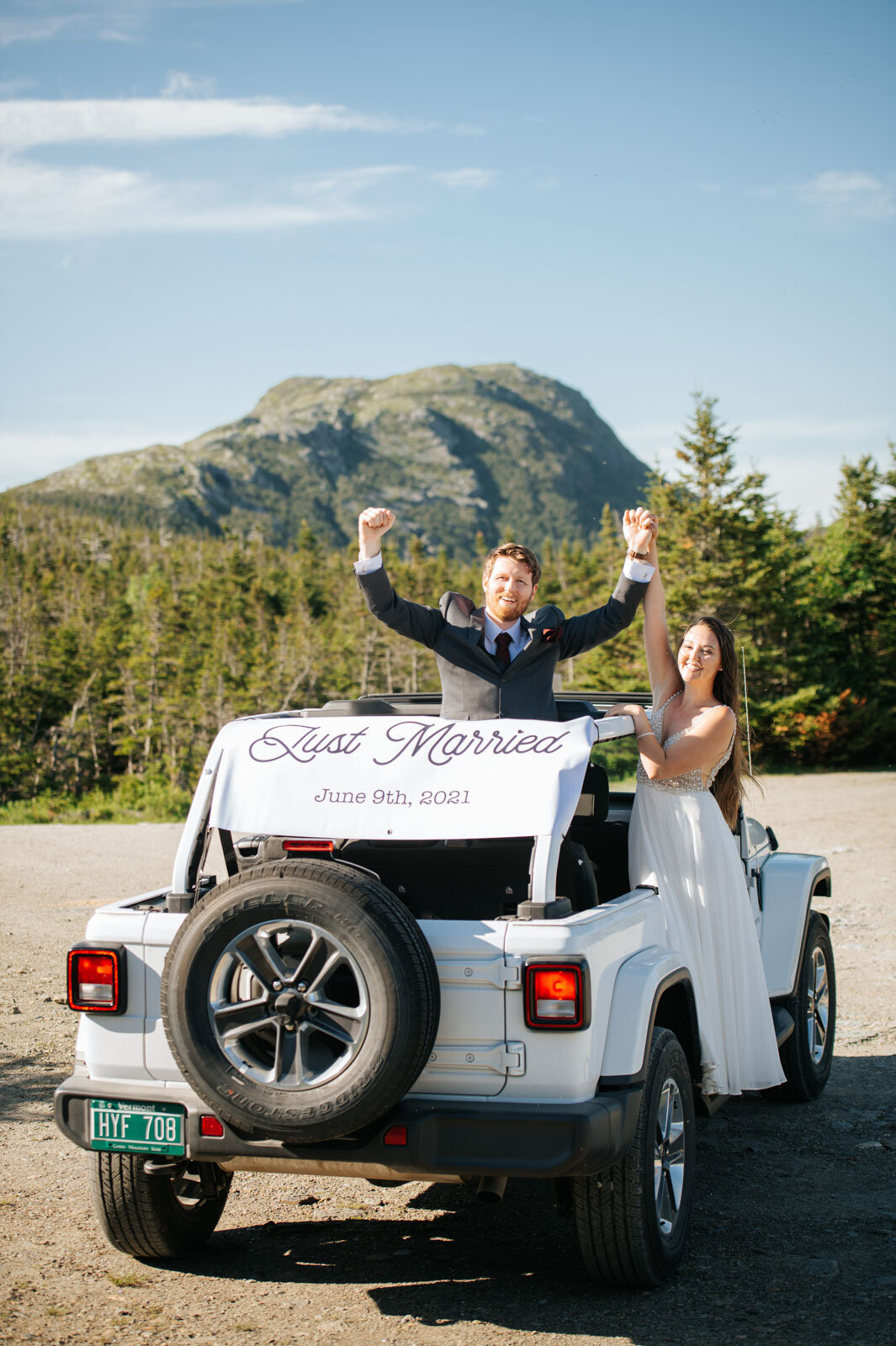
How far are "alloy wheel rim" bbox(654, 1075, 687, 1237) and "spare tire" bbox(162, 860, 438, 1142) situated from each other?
1.08 metres

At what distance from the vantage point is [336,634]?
79.0 meters

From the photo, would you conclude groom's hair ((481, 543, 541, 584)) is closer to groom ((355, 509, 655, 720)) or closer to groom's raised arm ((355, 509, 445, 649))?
groom ((355, 509, 655, 720))

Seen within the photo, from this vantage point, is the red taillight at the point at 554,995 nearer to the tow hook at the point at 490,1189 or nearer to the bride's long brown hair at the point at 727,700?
the tow hook at the point at 490,1189

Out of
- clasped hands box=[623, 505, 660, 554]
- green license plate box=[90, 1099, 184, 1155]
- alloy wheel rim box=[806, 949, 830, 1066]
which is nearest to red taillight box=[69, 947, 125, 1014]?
green license plate box=[90, 1099, 184, 1155]

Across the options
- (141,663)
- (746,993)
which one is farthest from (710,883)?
(141,663)

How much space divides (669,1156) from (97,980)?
2.03m

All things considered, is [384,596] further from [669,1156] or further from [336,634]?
[336,634]

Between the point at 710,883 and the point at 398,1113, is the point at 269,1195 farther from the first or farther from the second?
the point at 710,883

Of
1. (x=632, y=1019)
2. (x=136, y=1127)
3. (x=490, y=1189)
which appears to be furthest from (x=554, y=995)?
(x=136, y=1127)

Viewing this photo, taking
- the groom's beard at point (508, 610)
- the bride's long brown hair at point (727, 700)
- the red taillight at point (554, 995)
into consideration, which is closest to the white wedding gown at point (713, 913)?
the bride's long brown hair at point (727, 700)

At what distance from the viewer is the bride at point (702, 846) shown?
16.1 feet

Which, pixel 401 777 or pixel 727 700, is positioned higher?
pixel 727 700

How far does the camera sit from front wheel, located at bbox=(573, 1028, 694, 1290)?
3.85 metres

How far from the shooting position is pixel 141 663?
7300 cm
